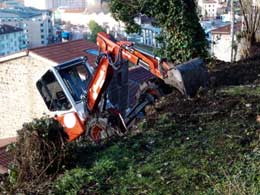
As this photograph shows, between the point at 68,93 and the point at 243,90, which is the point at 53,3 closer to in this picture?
the point at 68,93

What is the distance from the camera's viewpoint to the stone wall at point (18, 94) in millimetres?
17266

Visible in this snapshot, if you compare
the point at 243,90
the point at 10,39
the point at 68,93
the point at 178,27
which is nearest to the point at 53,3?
the point at 10,39

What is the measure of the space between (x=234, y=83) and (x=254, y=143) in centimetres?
418

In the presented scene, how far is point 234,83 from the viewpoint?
31.9ft

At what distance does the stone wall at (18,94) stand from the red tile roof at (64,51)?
39 centimetres

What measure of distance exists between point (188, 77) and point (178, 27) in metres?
3.26

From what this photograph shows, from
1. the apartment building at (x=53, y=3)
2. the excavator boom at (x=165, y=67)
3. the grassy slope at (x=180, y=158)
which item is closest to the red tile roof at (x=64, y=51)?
the excavator boom at (x=165, y=67)

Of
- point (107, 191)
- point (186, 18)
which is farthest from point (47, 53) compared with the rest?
point (107, 191)

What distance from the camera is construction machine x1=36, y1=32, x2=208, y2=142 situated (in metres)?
8.66

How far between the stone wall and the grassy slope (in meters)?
10.5

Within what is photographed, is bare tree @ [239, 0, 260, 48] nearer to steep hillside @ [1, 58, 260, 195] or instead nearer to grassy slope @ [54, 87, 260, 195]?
steep hillside @ [1, 58, 260, 195]

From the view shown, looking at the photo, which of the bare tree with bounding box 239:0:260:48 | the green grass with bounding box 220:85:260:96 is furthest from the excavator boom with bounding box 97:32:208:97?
the bare tree with bounding box 239:0:260:48

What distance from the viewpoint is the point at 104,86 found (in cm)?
884

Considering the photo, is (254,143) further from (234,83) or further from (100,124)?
(234,83)
